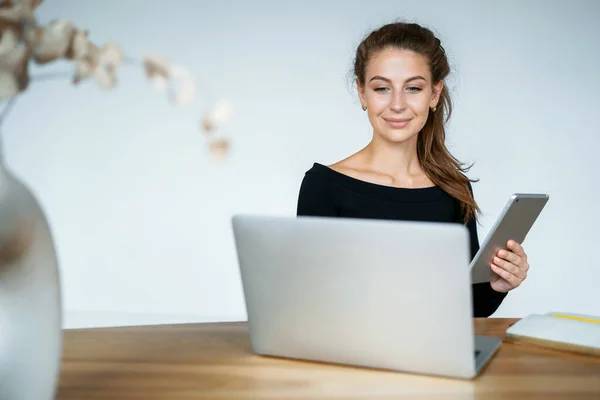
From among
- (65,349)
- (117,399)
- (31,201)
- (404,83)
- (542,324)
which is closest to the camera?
(31,201)

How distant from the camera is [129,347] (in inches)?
48.3

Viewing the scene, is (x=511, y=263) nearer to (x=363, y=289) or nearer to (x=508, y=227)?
(x=508, y=227)

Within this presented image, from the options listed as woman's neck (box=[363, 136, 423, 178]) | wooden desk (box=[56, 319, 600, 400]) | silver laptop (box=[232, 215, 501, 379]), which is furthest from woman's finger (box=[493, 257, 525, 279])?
woman's neck (box=[363, 136, 423, 178])

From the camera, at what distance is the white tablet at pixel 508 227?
138cm

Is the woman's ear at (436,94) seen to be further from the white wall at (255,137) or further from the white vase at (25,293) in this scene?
the white wall at (255,137)

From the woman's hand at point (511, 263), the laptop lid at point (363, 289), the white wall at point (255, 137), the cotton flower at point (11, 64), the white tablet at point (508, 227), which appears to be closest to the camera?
the cotton flower at point (11, 64)

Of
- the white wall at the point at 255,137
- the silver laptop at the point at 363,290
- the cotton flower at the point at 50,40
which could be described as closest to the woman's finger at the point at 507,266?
the silver laptop at the point at 363,290

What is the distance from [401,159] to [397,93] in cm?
27

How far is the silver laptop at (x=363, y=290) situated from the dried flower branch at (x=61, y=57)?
0.34 m

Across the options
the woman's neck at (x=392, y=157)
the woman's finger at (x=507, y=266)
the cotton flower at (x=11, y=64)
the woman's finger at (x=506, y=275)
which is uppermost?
the cotton flower at (x=11, y=64)

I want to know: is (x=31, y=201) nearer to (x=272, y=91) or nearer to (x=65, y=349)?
(x=65, y=349)

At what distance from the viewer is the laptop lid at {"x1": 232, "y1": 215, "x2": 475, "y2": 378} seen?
96 centimetres

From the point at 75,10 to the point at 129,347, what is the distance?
3.93 m

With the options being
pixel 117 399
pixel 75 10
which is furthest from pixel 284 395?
pixel 75 10
